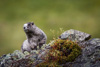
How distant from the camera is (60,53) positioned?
9953mm

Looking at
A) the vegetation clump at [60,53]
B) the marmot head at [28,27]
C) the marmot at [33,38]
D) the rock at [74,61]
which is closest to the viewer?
the rock at [74,61]

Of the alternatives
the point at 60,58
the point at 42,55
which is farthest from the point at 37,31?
the point at 60,58

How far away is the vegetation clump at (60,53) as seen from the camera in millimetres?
9812

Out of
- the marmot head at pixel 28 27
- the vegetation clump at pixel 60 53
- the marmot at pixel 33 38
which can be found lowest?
the vegetation clump at pixel 60 53

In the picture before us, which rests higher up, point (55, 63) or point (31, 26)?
point (31, 26)

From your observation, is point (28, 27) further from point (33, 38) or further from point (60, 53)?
point (60, 53)

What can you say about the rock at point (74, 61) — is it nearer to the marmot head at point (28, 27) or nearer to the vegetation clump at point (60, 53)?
the vegetation clump at point (60, 53)

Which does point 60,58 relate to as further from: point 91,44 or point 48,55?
point 91,44

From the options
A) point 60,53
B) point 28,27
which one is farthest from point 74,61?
point 28,27

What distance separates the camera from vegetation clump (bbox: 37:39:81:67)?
32.2 ft

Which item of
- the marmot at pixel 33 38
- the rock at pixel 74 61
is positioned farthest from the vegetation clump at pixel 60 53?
the marmot at pixel 33 38

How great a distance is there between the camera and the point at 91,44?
35.7 ft

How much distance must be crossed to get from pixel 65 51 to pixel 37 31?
5372 millimetres

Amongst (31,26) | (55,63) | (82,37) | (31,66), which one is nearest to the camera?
(55,63)
